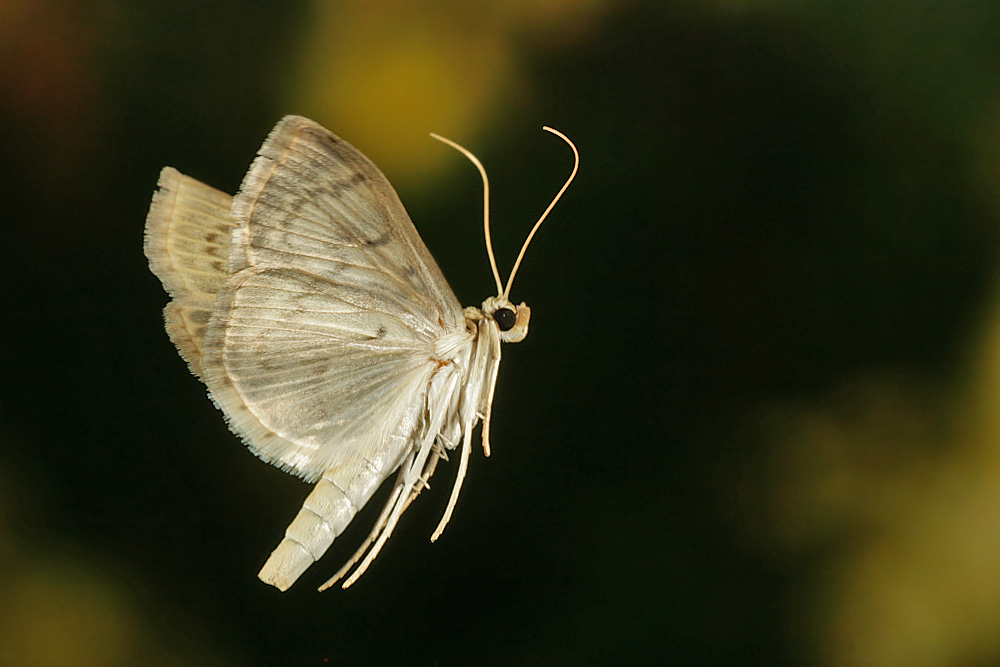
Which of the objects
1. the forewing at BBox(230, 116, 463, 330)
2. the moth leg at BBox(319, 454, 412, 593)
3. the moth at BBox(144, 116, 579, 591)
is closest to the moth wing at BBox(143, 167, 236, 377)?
the moth at BBox(144, 116, 579, 591)

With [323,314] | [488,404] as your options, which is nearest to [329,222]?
[323,314]

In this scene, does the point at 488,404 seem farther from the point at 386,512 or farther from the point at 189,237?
the point at 189,237

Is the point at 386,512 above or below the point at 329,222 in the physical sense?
below

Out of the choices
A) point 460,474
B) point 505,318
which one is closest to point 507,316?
point 505,318

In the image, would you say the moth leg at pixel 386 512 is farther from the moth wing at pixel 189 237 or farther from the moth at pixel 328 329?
the moth wing at pixel 189 237

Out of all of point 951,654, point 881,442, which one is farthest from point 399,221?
point 951,654

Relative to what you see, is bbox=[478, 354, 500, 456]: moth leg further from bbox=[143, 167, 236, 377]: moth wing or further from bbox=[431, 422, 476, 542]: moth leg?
bbox=[143, 167, 236, 377]: moth wing

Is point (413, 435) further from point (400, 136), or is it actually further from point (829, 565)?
point (829, 565)
